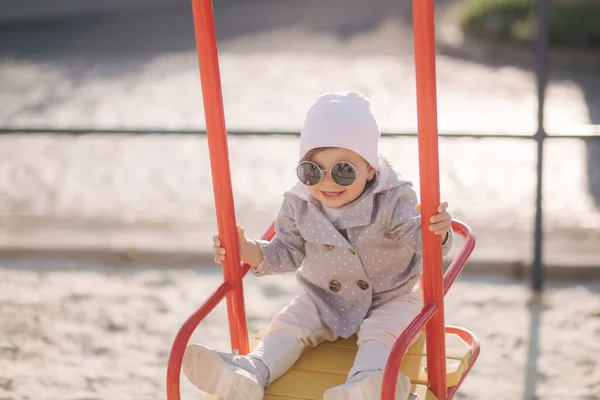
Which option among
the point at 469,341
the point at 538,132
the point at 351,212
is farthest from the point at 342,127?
the point at 538,132

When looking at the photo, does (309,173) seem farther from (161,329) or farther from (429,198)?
(161,329)

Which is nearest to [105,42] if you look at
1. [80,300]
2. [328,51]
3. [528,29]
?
[328,51]

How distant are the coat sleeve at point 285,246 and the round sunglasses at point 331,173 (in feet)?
0.80

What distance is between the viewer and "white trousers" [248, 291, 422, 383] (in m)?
2.39

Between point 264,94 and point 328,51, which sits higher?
point 328,51

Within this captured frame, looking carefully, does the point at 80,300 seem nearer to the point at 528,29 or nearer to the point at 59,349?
the point at 59,349

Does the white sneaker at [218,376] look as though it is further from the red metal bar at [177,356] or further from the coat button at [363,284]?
the coat button at [363,284]

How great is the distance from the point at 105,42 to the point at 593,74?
5671 mm

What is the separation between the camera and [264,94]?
8.73 metres

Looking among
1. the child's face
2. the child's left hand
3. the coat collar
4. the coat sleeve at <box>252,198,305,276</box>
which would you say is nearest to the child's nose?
the child's face

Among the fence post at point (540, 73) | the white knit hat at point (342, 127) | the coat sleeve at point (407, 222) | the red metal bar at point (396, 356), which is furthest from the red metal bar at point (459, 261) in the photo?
the fence post at point (540, 73)

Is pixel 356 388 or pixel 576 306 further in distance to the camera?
pixel 576 306

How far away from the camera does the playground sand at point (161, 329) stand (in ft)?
11.7

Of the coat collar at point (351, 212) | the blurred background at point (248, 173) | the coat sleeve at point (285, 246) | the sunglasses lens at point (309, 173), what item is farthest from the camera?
the blurred background at point (248, 173)
